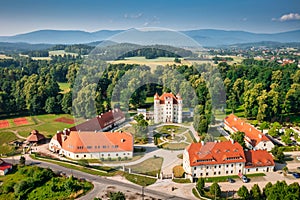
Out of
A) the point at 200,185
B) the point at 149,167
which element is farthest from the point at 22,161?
the point at 200,185

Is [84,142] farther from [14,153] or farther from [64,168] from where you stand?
[14,153]

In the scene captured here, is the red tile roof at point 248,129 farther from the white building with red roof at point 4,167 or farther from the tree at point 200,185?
the white building with red roof at point 4,167

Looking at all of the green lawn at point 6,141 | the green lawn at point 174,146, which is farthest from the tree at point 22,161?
the green lawn at point 174,146

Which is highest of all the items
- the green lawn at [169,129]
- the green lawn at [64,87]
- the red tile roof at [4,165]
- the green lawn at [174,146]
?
the green lawn at [64,87]

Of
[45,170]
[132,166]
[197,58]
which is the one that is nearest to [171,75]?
[197,58]

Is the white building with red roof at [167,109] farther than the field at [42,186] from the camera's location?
Yes

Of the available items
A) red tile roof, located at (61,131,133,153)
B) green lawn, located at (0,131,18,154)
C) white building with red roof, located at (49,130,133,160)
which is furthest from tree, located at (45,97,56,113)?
white building with red roof, located at (49,130,133,160)

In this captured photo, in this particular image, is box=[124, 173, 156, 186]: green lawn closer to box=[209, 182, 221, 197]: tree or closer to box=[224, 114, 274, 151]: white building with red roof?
box=[209, 182, 221, 197]: tree
